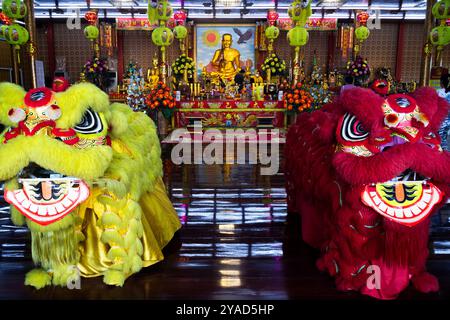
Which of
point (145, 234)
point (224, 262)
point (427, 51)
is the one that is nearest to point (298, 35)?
point (427, 51)

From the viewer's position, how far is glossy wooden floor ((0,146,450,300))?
1.75 m

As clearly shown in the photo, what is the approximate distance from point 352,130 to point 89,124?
105cm

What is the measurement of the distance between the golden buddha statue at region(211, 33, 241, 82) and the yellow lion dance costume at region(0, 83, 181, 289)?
7695 mm

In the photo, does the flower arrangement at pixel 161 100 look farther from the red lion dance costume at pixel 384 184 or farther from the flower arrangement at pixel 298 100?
the red lion dance costume at pixel 384 184

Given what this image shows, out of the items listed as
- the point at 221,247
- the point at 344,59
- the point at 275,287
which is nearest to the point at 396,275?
the point at 275,287

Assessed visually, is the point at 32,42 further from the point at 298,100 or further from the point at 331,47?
the point at 331,47

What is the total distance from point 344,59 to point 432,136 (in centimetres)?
903

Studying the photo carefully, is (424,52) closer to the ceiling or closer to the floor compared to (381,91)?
closer to the ceiling

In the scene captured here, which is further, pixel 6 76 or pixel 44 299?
pixel 6 76

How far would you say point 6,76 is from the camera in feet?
30.9

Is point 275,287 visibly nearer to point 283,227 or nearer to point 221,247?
point 221,247

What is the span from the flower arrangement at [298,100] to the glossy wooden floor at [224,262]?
2.86 meters

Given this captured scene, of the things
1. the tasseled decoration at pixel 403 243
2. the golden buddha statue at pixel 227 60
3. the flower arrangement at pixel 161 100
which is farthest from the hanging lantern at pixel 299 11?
the tasseled decoration at pixel 403 243

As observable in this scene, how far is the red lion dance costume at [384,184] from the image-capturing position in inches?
60.2
